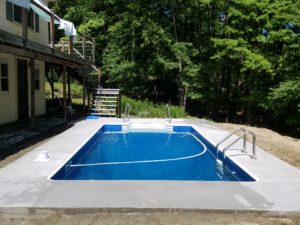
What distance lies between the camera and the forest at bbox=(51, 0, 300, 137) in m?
17.1

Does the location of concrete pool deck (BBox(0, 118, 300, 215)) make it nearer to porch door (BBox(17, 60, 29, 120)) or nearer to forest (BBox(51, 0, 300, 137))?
porch door (BBox(17, 60, 29, 120))

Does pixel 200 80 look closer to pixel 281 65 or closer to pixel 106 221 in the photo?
pixel 281 65

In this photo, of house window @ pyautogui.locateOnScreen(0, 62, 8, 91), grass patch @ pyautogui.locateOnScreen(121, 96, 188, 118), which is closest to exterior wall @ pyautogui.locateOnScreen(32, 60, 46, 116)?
house window @ pyautogui.locateOnScreen(0, 62, 8, 91)

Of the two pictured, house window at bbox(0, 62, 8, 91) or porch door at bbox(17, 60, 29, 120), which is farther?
porch door at bbox(17, 60, 29, 120)

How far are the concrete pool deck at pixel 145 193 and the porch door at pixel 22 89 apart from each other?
650cm

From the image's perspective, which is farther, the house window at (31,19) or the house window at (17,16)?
the house window at (31,19)

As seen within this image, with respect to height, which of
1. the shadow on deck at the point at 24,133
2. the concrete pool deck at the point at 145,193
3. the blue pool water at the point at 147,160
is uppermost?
the shadow on deck at the point at 24,133

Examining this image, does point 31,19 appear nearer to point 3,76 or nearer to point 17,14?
point 17,14

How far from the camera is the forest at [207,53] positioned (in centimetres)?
1706

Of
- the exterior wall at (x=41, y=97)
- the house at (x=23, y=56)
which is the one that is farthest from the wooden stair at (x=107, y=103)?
the house at (x=23, y=56)

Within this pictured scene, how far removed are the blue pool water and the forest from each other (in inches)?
259

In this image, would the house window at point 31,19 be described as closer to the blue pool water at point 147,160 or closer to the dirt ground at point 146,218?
the blue pool water at point 147,160

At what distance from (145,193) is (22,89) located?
9639 millimetres

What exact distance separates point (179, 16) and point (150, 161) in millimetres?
16195
